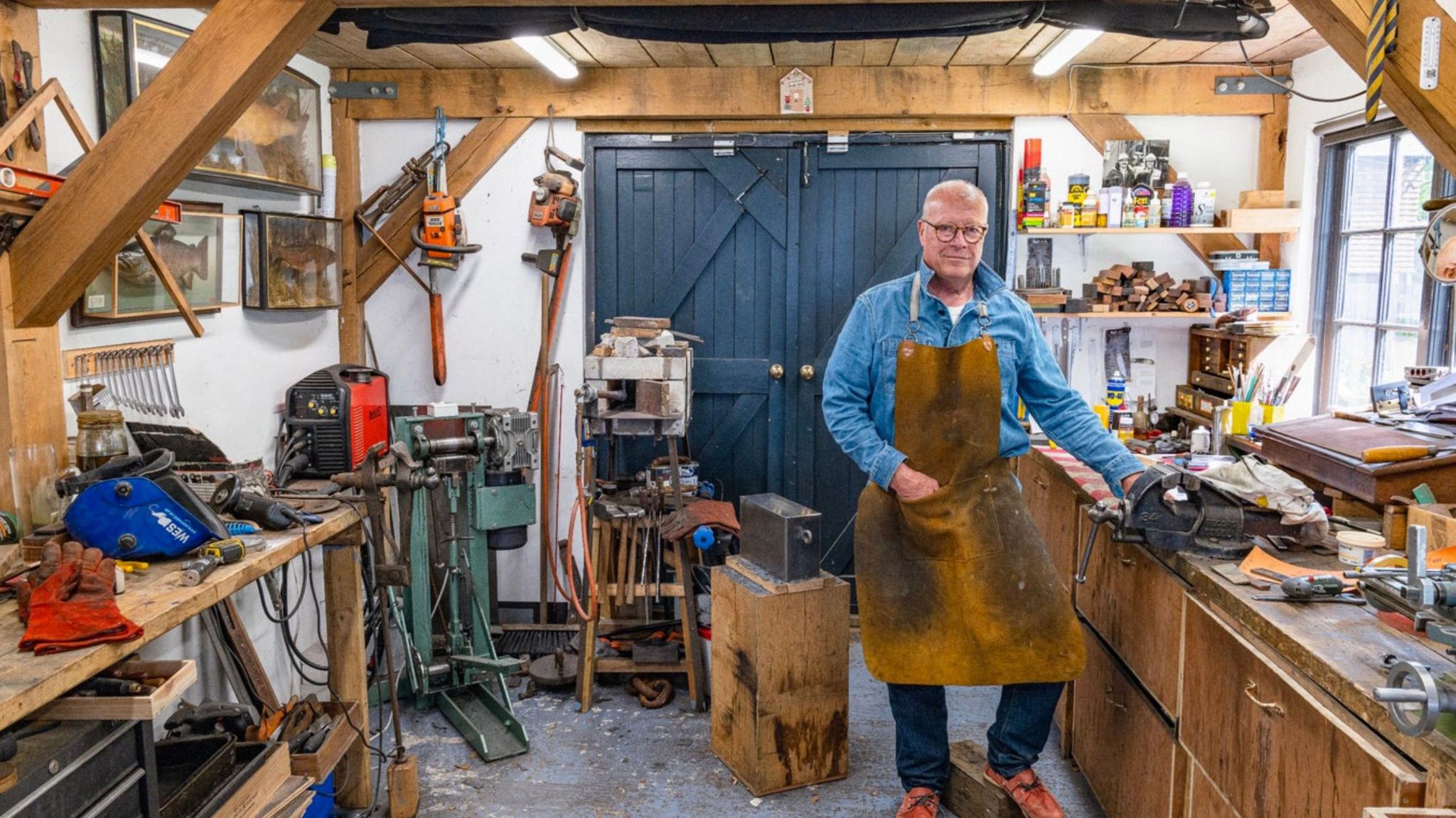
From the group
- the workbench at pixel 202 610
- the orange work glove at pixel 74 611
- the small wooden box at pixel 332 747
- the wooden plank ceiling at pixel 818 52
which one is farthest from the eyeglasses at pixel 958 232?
the small wooden box at pixel 332 747

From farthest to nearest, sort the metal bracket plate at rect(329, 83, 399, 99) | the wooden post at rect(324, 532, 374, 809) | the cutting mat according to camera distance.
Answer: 1. the metal bracket plate at rect(329, 83, 399, 99)
2. the wooden post at rect(324, 532, 374, 809)
3. the cutting mat

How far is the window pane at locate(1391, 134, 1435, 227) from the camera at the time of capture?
3439 mm

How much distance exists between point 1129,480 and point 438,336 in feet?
10.4

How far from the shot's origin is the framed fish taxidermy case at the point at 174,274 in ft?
9.62

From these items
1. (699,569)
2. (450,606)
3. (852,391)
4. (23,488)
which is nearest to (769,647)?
(852,391)

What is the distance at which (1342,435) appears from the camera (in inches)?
109

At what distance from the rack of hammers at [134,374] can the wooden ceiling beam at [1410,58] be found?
325cm

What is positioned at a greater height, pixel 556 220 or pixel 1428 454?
pixel 556 220

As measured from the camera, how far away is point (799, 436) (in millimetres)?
4758

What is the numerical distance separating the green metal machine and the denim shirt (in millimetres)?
1395

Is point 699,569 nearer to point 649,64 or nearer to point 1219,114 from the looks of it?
point 649,64

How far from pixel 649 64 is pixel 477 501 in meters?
2.03

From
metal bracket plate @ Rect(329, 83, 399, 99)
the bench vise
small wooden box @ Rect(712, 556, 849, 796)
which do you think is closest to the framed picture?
metal bracket plate @ Rect(329, 83, 399, 99)

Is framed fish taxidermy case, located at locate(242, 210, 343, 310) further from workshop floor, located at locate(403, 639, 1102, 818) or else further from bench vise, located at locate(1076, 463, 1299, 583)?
bench vise, located at locate(1076, 463, 1299, 583)
